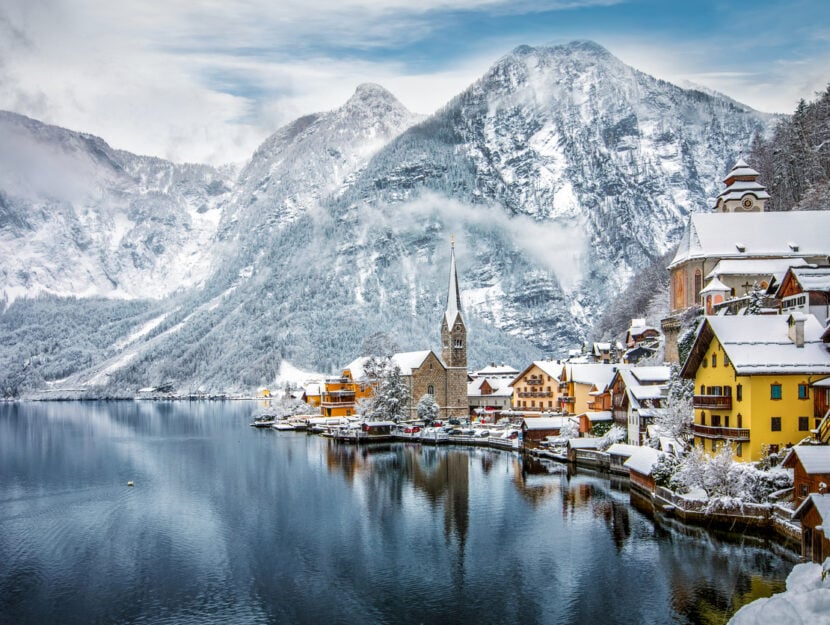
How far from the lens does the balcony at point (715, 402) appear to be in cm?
4888

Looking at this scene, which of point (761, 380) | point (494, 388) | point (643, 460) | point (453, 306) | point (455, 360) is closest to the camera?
point (761, 380)

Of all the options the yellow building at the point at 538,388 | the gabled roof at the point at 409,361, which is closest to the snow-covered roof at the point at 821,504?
the yellow building at the point at 538,388

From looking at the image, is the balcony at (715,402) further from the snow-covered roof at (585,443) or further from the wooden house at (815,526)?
the snow-covered roof at (585,443)

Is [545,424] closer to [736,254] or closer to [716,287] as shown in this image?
[716,287]

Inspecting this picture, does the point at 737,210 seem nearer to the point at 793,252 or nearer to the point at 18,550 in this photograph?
the point at 793,252

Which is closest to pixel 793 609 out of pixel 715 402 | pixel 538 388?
pixel 715 402

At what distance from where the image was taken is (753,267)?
7250 centimetres

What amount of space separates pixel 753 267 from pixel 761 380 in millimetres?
28930

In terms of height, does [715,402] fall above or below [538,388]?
above

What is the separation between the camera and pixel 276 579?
39000 millimetres

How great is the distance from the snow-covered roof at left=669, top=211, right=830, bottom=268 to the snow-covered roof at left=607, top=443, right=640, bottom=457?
2145cm

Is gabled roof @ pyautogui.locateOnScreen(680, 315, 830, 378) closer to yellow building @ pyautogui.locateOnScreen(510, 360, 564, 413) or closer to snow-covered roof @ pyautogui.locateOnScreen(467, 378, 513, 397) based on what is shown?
yellow building @ pyautogui.locateOnScreen(510, 360, 564, 413)

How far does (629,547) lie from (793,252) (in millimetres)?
42875

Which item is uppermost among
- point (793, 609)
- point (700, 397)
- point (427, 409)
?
point (700, 397)
